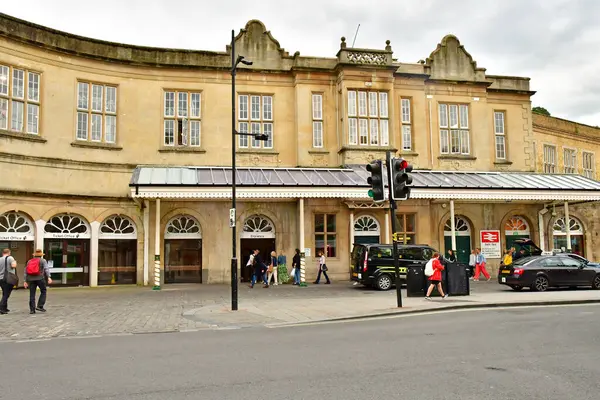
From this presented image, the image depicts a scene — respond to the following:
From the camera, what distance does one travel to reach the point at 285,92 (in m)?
27.3

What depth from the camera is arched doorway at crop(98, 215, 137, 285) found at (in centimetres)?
2408

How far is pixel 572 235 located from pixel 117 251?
2432cm

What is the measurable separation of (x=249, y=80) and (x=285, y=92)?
75.1 inches

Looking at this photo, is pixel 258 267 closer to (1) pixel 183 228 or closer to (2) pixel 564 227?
(1) pixel 183 228

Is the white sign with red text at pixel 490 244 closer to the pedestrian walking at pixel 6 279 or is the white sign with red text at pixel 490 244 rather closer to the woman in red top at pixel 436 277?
the woman in red top at pixel 436 277

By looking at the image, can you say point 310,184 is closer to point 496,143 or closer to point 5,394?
point 496,143

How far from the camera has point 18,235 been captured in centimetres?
2202

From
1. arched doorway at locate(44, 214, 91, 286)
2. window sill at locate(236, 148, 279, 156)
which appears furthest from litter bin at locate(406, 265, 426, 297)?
arched doorway at locate(44, 214, 91, 286)

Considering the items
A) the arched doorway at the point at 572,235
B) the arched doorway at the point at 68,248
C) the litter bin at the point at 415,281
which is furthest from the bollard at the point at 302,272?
the arched doorway at the point at 572,235

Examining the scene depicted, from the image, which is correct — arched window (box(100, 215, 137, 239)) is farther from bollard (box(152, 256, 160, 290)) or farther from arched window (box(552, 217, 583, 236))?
arched window (box(552, 217, 583, 236))

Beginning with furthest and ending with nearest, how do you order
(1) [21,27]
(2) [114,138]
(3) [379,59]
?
(3) [379,59] < (2) [114,138] < (1) [21,27]

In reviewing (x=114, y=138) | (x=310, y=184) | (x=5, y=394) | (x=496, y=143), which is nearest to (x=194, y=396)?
(x=5, y=394)

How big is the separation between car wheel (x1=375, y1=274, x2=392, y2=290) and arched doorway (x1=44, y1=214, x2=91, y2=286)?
41.6 feet

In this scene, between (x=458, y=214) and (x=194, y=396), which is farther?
(x=458, y=214)
